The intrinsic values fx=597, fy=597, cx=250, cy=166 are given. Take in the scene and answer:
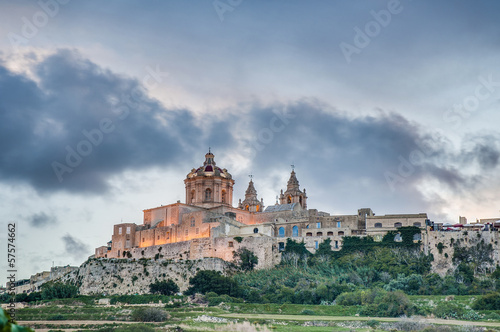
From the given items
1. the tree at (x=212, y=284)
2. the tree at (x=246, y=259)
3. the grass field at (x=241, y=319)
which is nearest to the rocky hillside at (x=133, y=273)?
the tree at (x=246, y=259)

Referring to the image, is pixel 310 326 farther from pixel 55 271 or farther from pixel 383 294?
pixel 55 271

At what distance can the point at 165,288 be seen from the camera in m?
55.3

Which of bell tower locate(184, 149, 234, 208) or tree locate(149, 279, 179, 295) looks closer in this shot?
tree locate(149, 279, 179, 295)

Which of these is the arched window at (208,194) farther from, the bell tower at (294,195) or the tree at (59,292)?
the tree at (59,292)

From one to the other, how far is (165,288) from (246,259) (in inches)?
355

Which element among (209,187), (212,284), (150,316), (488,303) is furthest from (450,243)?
(150,316)

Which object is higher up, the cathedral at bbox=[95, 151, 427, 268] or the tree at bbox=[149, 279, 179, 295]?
the cathedral at bbox=[95, 151, 427, 268]

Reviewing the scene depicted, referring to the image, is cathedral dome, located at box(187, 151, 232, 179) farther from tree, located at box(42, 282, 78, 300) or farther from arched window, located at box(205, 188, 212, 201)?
tree, located at box(42, 282, 78, 300)

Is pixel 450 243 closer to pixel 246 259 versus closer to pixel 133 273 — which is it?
pixel 246 259

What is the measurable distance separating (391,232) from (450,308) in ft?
58.5

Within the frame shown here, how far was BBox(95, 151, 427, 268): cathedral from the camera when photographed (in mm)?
61250

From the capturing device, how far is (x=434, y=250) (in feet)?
187

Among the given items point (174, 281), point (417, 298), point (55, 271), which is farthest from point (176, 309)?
point (55, 271)

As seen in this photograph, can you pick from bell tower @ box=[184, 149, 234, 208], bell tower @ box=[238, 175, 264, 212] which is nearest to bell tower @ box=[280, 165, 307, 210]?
bell tower @ box=[238, 175, 264, 212]
